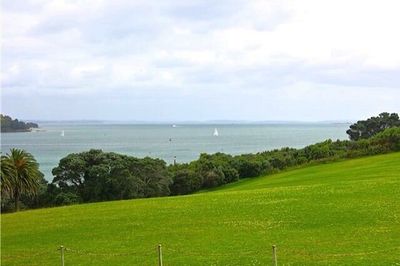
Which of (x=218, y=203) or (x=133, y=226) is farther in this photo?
(x=218, y=203)

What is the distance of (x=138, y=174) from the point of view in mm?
66125

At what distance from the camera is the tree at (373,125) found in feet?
420

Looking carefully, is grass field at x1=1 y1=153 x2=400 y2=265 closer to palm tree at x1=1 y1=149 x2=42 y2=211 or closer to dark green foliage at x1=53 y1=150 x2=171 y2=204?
palm tree at x1=1 y1=149 x2=42 y2=211

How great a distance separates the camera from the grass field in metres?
23.3

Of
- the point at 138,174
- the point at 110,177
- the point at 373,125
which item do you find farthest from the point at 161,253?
the point at 373,125

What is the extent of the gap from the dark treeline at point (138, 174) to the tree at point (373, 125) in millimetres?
50556

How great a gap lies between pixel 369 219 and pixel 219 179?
44.6m

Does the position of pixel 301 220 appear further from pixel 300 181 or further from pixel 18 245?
pixel 300 181

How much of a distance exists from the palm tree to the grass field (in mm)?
6361

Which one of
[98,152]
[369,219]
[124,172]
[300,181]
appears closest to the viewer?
[369,219]

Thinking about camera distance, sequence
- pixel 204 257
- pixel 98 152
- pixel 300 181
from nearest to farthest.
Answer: pixel 204 257, pixel 300 181, pixel 98 152

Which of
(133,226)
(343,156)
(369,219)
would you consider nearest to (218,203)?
(133,226)

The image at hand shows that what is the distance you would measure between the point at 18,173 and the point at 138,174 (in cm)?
1858

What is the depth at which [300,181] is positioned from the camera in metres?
53.9
